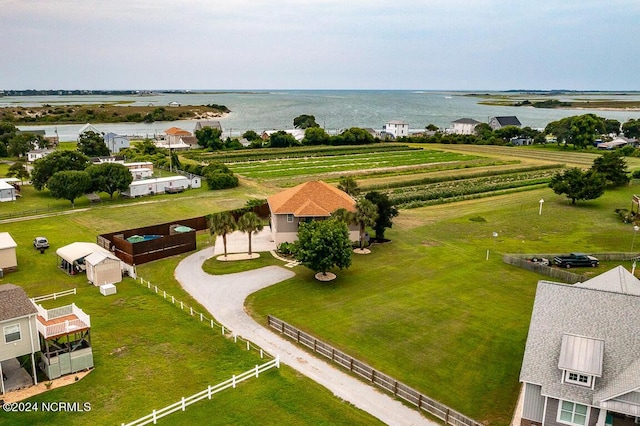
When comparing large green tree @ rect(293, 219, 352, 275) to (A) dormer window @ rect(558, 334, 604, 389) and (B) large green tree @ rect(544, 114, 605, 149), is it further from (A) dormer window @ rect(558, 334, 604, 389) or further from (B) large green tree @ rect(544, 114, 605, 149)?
(B) large green tree @ rect(544, 114, 605, 149)

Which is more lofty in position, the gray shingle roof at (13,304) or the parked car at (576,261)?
the gray shingle roof at (13,304)

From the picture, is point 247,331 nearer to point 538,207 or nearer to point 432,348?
point 432,348

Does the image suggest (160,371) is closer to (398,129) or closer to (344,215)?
(344,215)

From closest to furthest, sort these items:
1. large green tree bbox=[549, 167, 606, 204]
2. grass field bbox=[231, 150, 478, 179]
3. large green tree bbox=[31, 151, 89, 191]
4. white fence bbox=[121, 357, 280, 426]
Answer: white fence bbox=[121, 357, 280, 426] → large green tree bbox=[549, 167, 606, 204] → large green tree bbox=[31, 151, 89, 191] → grass field bbox=[231, 150, 478, 179]

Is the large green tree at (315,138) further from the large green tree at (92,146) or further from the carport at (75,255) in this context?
the carport at (75,255)

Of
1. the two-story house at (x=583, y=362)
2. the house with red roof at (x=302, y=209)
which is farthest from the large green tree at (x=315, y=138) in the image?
the two-story house at (x=583, y=362)

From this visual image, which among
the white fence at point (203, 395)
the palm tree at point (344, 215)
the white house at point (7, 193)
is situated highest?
the palm tree at point (344, 215)

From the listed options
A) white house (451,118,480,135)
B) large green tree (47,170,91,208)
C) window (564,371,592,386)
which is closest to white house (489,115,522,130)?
white house (451,118,480,135)
